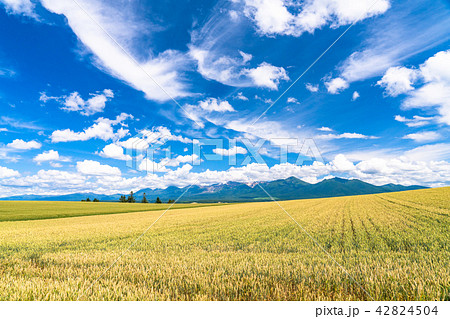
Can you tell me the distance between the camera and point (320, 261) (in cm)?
565

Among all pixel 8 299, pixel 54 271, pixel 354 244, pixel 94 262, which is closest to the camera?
pixel 8 299

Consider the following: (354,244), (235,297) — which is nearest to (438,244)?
(354,244)

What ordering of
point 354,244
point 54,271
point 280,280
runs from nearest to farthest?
point 280,280
point 54,271
point 354,244

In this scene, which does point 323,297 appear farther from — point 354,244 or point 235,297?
point 354,244

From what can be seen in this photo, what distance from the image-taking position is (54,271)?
18.1 ft

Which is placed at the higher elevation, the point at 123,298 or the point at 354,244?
the point at 123,298

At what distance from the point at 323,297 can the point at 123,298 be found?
3.32 metres

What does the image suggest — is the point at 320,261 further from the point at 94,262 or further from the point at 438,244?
the point at 94,262

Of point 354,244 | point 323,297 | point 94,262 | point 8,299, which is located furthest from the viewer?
point 354,244

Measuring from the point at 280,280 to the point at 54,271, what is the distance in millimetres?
5795

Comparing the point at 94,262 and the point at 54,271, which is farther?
the point at 94,262

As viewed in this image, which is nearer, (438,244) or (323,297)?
(323,297)
